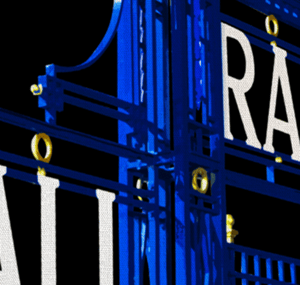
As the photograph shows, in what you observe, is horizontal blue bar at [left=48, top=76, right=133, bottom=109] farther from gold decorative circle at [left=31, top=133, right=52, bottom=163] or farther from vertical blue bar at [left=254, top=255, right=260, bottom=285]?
vertical blue bar at [left=254, top=255, right=260, bottom=285]

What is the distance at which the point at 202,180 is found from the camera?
8984mm

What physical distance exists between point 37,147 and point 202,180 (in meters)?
1.84

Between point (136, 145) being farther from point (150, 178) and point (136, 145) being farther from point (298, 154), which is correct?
point (298, 154)

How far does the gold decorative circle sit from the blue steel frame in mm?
230

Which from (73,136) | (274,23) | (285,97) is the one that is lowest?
(73,136)

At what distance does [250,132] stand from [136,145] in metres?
1.78

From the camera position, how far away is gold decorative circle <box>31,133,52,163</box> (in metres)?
7.74

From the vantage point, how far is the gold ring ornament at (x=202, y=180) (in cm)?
884

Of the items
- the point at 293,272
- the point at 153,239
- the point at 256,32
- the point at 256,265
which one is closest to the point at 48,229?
the point at 153,239

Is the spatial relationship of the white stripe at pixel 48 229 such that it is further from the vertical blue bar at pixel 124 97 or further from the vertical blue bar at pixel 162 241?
the vertical blue bar at pixel 162 241

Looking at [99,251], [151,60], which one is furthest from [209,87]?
[99,251]

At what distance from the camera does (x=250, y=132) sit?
10070 millimetres

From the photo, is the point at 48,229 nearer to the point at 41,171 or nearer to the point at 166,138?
the point at 41,171

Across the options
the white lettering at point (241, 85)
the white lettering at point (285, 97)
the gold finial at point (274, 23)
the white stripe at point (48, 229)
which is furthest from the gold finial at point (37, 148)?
the gold finial at point (274, 23)
